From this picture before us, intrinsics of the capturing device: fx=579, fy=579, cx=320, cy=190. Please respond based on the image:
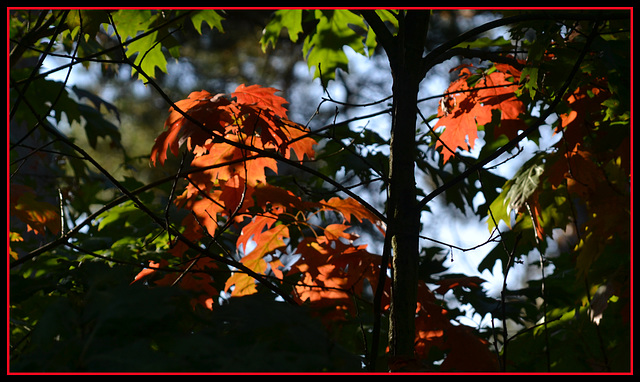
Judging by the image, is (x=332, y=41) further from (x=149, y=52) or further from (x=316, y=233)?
(x=316, y=233)

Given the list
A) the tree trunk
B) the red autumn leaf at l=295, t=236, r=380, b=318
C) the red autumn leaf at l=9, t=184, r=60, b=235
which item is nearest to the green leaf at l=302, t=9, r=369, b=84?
the red autumn leaf at l=295, t=236, r=380, b=318

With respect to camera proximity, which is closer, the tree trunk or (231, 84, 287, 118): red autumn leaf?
the tree trunk

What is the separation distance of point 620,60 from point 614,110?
0.37 meters

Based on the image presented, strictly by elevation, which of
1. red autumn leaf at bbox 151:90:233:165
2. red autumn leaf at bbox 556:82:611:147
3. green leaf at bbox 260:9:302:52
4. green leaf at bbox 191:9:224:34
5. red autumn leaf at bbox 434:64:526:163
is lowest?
red autumn leaf at bbox 151:90:233:165

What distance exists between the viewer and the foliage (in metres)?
0.95

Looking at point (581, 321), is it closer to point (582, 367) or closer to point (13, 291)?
point (582, 367)

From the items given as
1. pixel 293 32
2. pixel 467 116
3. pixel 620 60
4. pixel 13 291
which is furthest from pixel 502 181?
pixel 13 291

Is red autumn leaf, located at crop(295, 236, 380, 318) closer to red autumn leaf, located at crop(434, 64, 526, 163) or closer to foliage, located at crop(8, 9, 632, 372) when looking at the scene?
foliage, located at crop(8, 9, 632, 372)

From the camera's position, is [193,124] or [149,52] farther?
[149,52]

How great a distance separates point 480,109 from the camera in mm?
2246

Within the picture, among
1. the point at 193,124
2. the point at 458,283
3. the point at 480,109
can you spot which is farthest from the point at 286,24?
the point at 458,283

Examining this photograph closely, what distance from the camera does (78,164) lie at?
14.7ft

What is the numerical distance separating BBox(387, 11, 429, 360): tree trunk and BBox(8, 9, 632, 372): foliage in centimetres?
3

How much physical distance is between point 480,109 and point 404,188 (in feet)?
2.81
